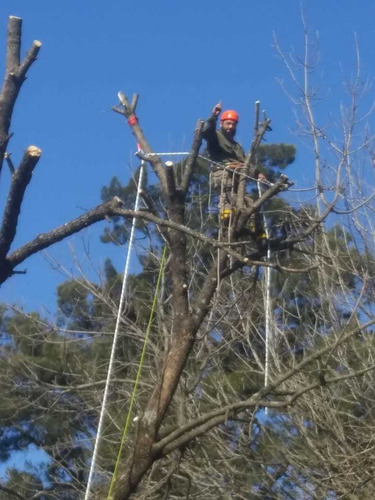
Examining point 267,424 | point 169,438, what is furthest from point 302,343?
point 169,438

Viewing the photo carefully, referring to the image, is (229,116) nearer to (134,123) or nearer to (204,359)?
(134,123)

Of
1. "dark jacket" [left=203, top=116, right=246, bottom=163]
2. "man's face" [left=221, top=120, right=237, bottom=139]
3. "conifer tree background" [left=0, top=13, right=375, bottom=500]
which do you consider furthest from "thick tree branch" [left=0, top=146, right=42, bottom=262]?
"man's face" [left=221, top=120, right=237, bottom=139]

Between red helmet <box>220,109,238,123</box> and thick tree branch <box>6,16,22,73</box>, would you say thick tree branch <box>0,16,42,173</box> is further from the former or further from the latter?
red helmet <box>220,109,238,123</box>

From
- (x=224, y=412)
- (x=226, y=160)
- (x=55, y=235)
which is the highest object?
(x=226, y=160)

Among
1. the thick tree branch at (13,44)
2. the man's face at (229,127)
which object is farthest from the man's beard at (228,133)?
the thick tree branch at (13,44)

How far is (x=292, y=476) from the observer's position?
10492 mm

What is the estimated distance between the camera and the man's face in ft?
24.0

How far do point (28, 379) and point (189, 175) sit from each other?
8.42 metres

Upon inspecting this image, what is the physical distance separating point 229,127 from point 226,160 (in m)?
0.32

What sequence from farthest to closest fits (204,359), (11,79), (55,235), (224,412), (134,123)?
(204,359) → (134,123) → (224,412) → (55,235) → (11,79)

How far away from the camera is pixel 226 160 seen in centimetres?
715

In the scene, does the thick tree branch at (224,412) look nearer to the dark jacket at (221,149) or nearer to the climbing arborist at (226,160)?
the climbing arborist at (226,160)

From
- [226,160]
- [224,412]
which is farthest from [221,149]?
[224,412]

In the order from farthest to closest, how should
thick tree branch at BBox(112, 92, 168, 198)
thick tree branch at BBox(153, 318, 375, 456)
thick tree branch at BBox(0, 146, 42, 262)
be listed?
thick tree branch at BBox(112, 92, 168, 198), thick tree branch at BBox(153, 318, 375, 456), thick tree branch at BBox(0, 146, 42, 262)
